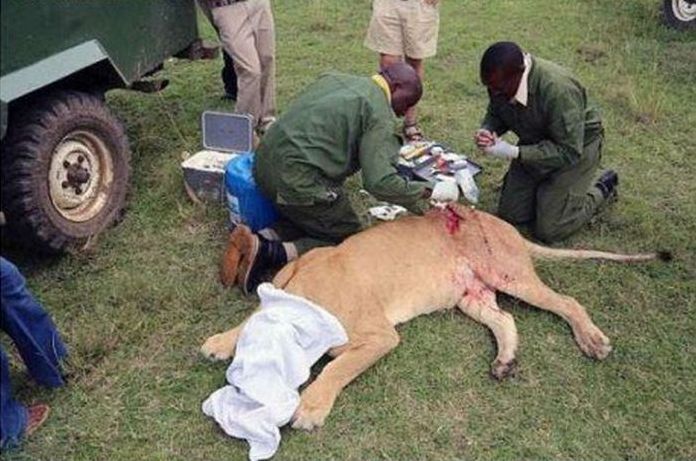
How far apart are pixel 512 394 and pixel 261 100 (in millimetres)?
3210

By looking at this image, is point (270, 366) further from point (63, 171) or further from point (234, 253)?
point (63, 171)

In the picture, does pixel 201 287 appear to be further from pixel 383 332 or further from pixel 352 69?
pixel 352 69

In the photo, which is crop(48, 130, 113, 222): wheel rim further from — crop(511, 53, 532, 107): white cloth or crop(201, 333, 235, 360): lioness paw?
crop(511, 53, 532, 107): white cloth

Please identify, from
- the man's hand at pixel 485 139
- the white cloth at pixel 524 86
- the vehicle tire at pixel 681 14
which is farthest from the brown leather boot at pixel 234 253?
the vehicle tire at pixel 681 14

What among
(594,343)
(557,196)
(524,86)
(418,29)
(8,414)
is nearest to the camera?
(8,414)

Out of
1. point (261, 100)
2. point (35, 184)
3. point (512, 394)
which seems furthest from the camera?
point (261, 100)

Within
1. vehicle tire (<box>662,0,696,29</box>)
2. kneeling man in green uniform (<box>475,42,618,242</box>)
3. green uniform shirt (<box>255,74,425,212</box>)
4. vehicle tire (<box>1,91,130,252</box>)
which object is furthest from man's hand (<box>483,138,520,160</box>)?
vehicle tire (<box>662,0,696,29</box>)

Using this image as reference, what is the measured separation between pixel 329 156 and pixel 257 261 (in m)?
0.67

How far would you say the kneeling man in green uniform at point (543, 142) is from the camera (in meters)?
4.30

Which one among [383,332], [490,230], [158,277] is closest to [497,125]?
[490,230]

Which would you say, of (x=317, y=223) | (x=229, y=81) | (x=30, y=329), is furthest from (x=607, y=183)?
(x=30, y=329)

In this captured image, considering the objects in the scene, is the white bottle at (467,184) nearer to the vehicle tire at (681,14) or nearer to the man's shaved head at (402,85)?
the man's shaved head at (402,85)

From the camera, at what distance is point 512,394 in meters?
3.59

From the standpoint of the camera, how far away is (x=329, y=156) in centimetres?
417
